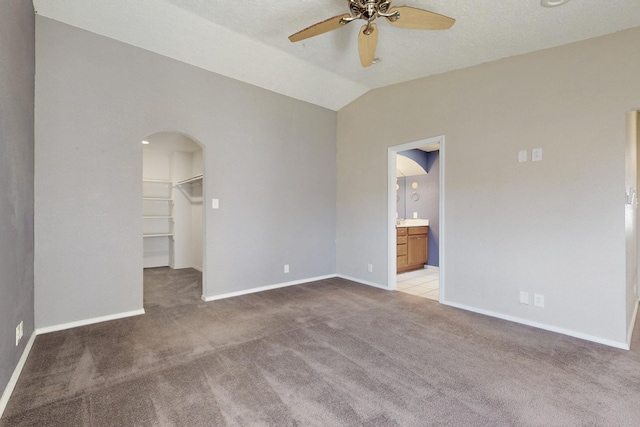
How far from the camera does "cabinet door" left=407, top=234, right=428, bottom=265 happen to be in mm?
5699

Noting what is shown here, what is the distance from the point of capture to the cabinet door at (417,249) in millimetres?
5699

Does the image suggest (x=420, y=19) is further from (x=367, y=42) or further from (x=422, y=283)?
(x=422, y=283)

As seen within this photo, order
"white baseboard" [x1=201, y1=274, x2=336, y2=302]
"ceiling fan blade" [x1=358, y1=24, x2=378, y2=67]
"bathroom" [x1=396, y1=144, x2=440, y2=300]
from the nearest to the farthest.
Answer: "ceiling fan blade" [x1=358, y1=24, x2=378, y2=67], "white baseboard" [x1=201, y1=274, x2=336, y2=302], "bathroom" [x1=396, y1=144, x2=440, y2=300]

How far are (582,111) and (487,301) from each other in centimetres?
208

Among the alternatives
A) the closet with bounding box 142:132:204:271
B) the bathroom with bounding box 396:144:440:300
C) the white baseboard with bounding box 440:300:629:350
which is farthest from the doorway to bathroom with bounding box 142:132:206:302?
the white baseboard with bounding box 440:300:629:350

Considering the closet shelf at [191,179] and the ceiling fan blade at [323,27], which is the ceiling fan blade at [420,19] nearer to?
the ceiling fan blade at [323,27]

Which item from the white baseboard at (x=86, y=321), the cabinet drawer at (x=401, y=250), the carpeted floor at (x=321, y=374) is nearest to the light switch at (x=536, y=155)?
the carpeted floor at (x=321, y=374)

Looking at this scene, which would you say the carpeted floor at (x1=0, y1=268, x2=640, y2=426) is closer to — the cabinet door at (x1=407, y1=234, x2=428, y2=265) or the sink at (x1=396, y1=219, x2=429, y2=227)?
the cabinet door at (x1=407, y1=234, x2=428, y2=265)

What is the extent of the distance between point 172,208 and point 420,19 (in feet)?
18.3

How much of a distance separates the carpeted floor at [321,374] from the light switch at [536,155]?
66.1 inches

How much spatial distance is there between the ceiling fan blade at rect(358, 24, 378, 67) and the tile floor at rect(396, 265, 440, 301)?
3020 mm

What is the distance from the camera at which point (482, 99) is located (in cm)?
331

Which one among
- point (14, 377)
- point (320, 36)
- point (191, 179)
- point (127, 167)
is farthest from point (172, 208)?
point (320, 36)

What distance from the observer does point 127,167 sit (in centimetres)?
319
